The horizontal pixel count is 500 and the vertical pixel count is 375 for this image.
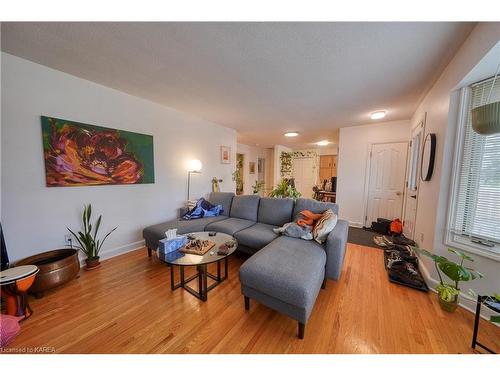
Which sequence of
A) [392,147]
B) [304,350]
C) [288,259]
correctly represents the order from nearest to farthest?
[304,350] → [288,259] → [392,147]

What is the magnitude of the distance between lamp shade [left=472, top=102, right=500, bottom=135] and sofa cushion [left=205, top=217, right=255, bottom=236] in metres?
2.33

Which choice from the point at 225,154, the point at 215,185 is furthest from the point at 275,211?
the point at 225,154

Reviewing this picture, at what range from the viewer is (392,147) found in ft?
11.9

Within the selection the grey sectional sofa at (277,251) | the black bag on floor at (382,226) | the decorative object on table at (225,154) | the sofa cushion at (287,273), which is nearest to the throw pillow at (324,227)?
the grey sectional sofa at (277,251)

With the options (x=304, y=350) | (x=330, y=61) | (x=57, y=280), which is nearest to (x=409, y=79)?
(x=330, y=61)

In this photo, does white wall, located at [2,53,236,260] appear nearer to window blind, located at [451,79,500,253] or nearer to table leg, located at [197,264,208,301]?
table leg, located at [197,264,208,301]

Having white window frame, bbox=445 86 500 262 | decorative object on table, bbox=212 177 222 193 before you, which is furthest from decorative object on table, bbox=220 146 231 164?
white window frame, bbox=445 86 500 262

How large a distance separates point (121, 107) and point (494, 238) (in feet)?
13.7

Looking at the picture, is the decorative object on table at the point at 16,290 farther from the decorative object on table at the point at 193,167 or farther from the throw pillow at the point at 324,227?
the throw pillow at the point at 324,227

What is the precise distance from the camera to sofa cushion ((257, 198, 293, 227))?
2.62 metres

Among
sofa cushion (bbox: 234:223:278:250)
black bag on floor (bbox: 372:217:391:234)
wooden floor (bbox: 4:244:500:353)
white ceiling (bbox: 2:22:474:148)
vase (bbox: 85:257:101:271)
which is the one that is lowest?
wooden floor (bbox: 4:244:500:353)

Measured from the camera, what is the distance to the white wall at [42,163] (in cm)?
172

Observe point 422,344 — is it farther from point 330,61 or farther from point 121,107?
point 121,107

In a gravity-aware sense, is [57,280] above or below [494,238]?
below
